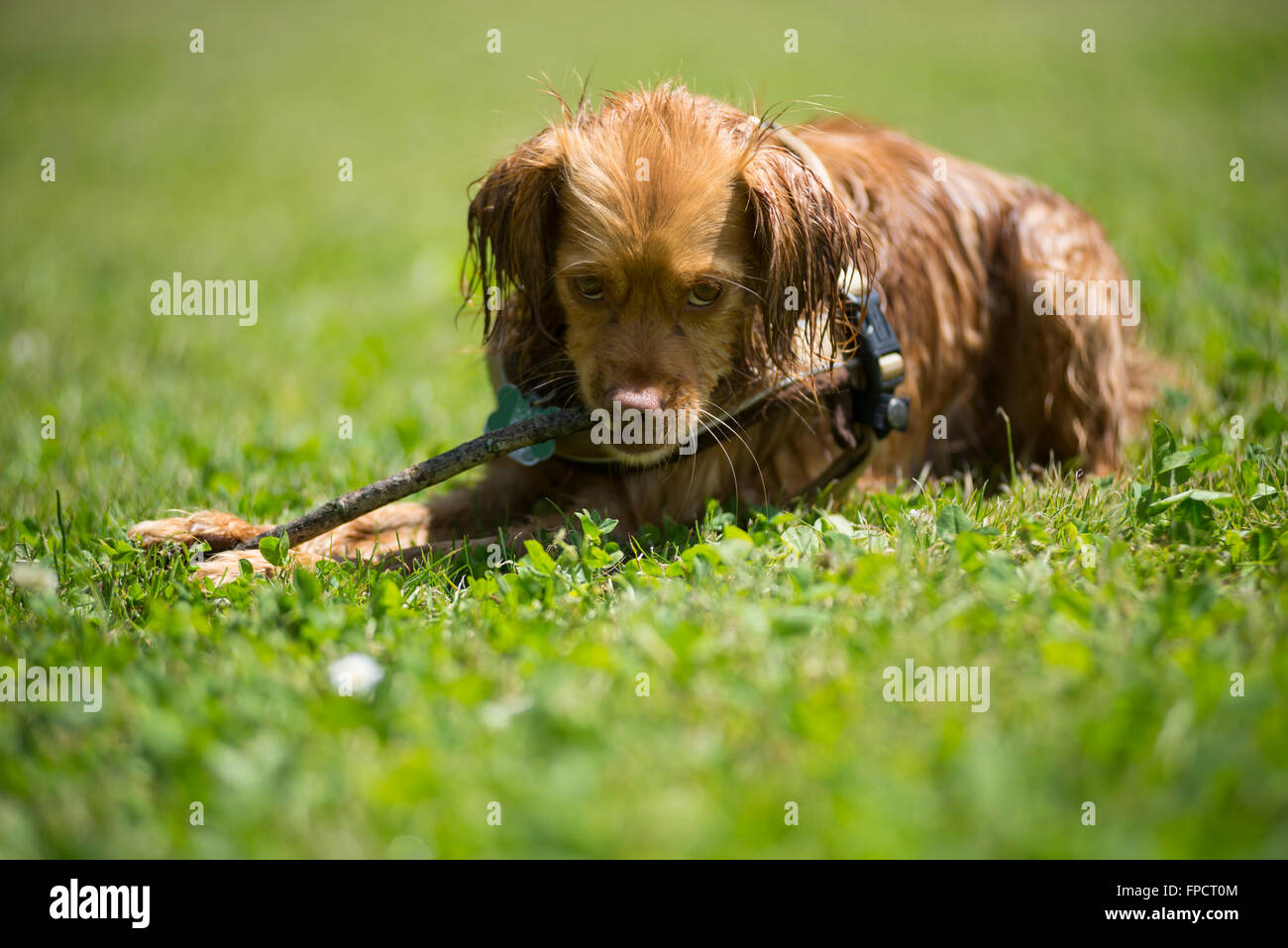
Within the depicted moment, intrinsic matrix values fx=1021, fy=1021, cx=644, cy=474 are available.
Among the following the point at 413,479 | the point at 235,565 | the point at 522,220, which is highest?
the point at 522,220

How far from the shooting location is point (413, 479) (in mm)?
2990

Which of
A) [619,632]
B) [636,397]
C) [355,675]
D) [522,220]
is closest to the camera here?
[355,675]

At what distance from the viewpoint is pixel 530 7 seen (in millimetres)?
22359

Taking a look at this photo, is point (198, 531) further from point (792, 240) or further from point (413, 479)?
point (792, 240)

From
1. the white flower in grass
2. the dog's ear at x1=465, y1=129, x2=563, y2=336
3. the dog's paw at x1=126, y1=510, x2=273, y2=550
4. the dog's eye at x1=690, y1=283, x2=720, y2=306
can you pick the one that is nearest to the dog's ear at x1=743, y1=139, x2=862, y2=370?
the dog's eye at x1=690, y1=283, x2=720, y2=306

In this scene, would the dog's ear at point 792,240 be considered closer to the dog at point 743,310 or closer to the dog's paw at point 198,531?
the dog at point 743,310

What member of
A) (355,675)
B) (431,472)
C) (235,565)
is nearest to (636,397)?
(431,472)

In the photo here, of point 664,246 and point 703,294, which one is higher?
point 664,246

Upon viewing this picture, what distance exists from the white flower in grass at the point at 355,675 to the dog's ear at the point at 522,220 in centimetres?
125

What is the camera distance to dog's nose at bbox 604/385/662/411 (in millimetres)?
2895

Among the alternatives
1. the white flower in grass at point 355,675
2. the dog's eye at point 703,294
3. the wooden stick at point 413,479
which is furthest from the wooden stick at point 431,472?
the white flower in grass at point 355,675

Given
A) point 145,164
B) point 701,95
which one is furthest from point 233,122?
point 701,95

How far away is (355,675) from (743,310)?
1.60 m

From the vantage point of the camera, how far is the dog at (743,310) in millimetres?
3008
